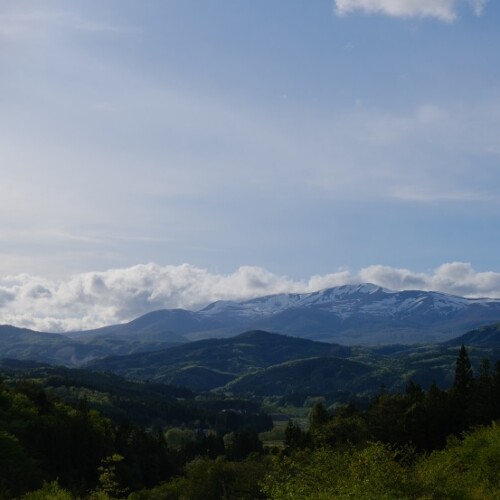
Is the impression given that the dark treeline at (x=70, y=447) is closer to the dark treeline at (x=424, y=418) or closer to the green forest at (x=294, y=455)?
the green forest at (x=294, y=455)

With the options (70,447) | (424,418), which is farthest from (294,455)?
(70,447)

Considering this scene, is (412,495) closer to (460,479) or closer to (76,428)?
(460,479)

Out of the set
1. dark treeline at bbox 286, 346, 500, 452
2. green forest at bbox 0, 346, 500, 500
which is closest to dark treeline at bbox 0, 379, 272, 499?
green forest at bbox 0, 346, 500, 500

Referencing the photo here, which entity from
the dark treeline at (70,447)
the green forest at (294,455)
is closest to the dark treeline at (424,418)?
the green forest at (294,455)

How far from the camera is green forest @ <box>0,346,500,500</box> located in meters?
40.8

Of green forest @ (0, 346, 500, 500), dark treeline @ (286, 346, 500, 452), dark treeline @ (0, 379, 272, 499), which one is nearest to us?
green forest @ (0, 346, 500, 500)

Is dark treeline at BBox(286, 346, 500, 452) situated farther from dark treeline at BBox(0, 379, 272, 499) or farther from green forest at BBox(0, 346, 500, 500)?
dark treeline at BBox(0, 379, 272, 499)

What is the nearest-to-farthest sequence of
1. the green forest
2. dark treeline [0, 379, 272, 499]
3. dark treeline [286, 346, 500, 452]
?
the green forest → dark treeline [0, 379, 272, 499] → dark treeline [286, 346, 500, 452]

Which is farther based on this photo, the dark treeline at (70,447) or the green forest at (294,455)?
the dark treeline at (70,447)

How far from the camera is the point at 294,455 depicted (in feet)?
276

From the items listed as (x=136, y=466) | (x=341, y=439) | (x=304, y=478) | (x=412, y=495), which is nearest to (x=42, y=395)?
(x=136, y=466)

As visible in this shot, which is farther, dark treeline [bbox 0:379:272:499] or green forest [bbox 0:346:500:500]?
dark treeline [bbox 0:379:272:499]

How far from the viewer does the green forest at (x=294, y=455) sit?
4081 centimetres

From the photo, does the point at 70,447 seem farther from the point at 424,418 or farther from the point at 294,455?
the point at 424,418
